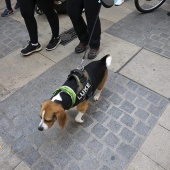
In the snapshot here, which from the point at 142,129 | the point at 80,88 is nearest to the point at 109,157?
the point at 142,129

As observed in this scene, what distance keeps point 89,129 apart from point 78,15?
172cm

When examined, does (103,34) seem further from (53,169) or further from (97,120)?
(53,169)

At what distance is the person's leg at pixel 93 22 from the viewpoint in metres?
2.94

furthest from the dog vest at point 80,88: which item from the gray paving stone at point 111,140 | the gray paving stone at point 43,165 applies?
the gray paving stone at point 43,165

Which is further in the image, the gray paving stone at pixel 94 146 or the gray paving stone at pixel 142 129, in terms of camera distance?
the gray paving stone at pixel 142 129

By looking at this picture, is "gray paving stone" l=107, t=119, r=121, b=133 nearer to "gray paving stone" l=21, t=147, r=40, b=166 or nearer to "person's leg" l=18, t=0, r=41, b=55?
"gray paving stone" l=21, t=147, r=40, b=166

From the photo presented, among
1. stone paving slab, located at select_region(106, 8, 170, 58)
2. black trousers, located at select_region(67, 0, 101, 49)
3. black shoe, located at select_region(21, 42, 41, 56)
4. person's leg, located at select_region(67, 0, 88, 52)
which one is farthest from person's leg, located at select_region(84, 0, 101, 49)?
black shoe, located at select_region(21, 42, 41, 56)

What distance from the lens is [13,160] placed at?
2.25m

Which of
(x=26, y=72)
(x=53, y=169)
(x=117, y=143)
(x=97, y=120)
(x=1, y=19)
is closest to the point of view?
(x=53, y=169)

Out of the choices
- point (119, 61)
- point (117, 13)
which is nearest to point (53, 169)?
point (119, 61)

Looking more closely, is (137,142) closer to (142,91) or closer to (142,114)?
(142,114)

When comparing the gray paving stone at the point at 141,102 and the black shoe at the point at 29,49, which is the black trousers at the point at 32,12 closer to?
the black shoe at the point at 29,49

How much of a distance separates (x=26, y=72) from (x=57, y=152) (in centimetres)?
151

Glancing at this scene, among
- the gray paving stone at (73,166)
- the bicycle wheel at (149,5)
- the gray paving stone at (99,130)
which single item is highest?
the bicycle wheel at (149,5)
